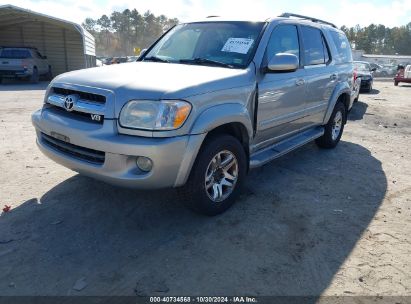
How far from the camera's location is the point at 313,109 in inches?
209

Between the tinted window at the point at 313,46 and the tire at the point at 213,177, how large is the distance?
201 centimetres

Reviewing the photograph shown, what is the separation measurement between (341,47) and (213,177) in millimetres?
3965

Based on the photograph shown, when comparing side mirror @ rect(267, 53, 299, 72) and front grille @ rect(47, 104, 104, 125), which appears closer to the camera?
front grille @ rect(47, 104, 104, 125)

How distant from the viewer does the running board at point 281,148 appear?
414 centimetres

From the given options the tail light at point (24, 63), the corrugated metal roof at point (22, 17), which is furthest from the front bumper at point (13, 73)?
the corrugated metal roof at point (22, 17)

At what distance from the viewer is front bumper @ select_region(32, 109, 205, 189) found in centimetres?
298

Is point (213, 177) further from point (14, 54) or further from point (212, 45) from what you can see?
point (14, 54)

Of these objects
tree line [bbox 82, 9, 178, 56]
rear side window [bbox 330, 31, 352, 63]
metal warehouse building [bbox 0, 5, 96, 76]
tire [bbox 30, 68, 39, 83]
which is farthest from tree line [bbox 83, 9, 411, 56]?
rear side window [bbox 330, 31, 352, 63]

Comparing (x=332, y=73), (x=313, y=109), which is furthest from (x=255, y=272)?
(x=332, y=73)

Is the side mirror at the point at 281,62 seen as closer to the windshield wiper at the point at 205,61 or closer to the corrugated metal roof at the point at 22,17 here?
the windshield wiper at the point at 205,61

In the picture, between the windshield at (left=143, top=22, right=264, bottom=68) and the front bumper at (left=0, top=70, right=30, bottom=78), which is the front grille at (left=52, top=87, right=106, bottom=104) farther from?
the front bumper at (left=0, top=70, right=30, bottom=78)

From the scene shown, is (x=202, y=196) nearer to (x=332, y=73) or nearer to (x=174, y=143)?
(x=174, y=143)

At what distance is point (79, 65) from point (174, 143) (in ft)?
77.7

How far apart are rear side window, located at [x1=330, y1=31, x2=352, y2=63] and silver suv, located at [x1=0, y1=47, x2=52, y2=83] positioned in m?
15.5
